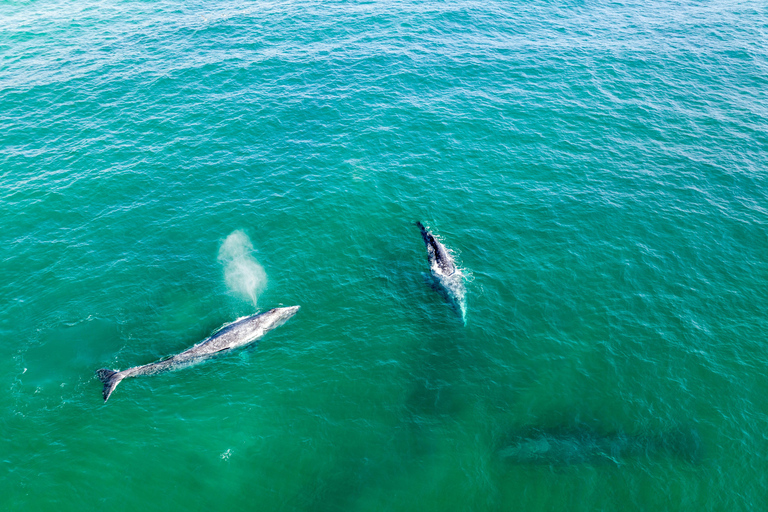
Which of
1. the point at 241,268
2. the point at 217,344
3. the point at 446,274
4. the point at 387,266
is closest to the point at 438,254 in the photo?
the point at 446,274

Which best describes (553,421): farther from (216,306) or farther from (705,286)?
(216,306)

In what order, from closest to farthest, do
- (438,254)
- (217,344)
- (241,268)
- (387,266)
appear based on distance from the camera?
(217,344) < (241,268) < (438,254) < (387,266)

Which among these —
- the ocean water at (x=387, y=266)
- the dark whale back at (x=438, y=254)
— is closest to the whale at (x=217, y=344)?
the ocean water at (x=387, y=266)

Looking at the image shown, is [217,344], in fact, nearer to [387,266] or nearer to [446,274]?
[387,266]

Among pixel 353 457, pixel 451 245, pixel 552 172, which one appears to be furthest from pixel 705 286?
pixel 353 457

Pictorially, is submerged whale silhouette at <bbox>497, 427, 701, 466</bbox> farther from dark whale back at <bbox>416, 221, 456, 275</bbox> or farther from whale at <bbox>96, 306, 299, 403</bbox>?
whale at <bbox>96, 306, 299, 403</bbox>
